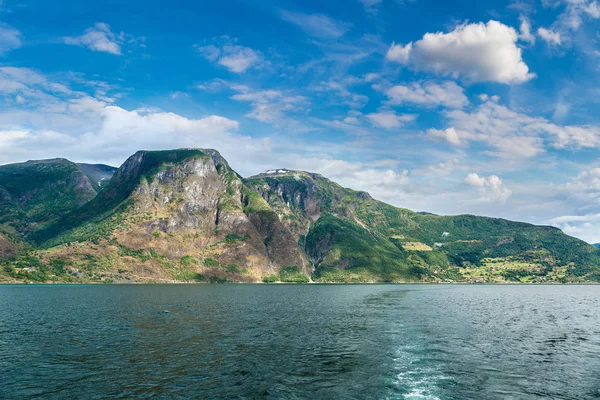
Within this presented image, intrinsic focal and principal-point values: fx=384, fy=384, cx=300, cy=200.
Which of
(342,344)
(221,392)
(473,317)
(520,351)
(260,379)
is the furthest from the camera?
(473,317)

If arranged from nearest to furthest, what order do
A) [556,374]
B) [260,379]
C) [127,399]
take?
[127,399]
[260,379]
[556,374]

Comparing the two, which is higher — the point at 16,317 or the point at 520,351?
the point at 520,351

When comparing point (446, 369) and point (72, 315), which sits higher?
point (446, 369)

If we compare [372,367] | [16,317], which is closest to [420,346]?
[372,367]

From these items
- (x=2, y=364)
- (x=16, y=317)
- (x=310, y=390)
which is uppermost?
(x=310, y=390)

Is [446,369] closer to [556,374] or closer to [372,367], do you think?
[372,367]

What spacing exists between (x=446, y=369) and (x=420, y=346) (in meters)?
16.1

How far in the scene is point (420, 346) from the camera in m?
67.0

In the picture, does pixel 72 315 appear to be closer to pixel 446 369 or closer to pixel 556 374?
pixel 446 369

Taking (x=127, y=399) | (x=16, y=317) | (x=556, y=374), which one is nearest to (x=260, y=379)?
(x=127, y=399)

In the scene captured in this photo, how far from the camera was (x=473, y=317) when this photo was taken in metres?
113

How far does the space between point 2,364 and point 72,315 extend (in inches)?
2426

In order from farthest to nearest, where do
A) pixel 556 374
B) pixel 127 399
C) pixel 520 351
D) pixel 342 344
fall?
pixel 342 344 < pixel 520 351 < pixel 556 374 < pixel 127 399

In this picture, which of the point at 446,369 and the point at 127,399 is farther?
the point at 446,369
